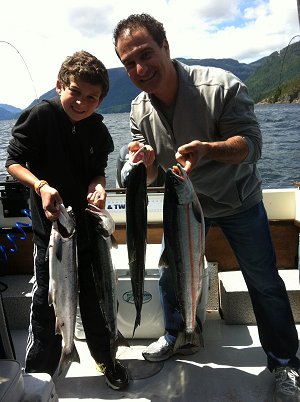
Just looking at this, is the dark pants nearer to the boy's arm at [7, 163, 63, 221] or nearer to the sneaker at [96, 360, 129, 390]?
the sneaker at [96, 360, 129, 390]

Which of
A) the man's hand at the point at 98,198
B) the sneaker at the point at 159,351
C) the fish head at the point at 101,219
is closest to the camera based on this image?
the fish head at the point at 101,219

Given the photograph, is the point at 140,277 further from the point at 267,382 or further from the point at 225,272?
the point at 225,272

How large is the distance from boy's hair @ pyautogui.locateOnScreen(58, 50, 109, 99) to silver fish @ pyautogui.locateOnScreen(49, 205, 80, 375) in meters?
0.81

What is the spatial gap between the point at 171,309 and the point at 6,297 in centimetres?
164

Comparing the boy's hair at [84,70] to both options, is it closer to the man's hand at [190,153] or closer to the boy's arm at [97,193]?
the boy's arm at [97,193]

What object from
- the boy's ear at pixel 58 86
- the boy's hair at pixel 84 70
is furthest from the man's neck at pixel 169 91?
the boy's ear at pixel 58 86

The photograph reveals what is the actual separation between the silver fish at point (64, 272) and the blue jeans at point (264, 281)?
1.15 meters

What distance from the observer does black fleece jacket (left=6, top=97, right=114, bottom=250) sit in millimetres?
2508

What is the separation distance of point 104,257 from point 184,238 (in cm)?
50

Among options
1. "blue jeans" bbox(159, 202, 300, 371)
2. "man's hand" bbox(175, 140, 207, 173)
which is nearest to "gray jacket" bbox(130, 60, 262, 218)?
"blue jeans" bbox(159, 202, 300, 371)

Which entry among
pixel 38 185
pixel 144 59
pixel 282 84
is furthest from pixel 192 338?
pixel 282 84

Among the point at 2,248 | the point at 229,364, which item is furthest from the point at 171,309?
the point at 2,248

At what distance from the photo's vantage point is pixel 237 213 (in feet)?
9.00

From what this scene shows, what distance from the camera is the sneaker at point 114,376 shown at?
292 cm
